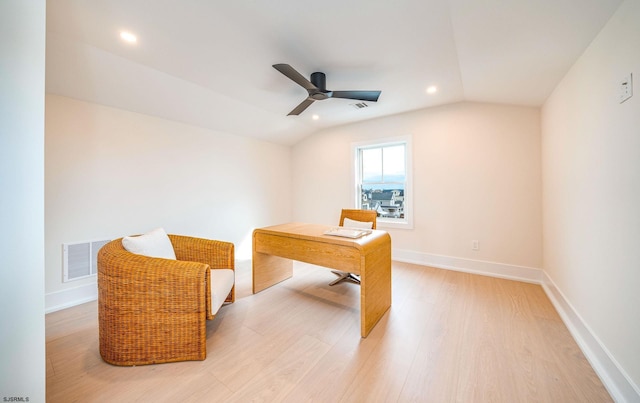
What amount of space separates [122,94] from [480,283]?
4849mm

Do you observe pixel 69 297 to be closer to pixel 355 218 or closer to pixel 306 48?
pixel 355 218

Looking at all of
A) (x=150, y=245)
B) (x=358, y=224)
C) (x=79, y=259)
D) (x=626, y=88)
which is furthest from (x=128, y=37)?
(x=626, y=88)

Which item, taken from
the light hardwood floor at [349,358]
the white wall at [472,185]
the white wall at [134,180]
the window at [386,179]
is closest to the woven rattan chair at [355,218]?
the light hardwood floor at [349,358]

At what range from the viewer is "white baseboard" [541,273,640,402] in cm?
122

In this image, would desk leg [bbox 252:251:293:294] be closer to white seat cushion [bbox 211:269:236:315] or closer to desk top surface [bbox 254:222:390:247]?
desk top surface [bbox 254:222:390:247]

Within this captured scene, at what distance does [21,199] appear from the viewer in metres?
0.93

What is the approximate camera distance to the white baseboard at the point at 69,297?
2.23m

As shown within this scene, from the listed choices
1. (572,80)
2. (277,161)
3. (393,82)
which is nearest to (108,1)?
(393,82)

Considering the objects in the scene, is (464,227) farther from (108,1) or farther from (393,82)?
(108,1)

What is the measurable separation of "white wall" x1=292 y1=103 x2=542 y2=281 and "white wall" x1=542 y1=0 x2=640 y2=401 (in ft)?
2.26

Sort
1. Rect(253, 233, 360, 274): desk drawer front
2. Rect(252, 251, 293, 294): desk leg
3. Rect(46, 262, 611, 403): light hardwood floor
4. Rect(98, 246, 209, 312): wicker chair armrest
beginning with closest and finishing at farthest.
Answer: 1. Rect(46, 262, 611, 403): light hardwood floor
2. Rect(98, 246, 209, 312): wicker chair armrest
3. Rect(253, 233, 360, 274): desk drawer front
4. Rect(252, 251, 293, 294): desk leg

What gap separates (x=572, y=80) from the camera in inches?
76.6

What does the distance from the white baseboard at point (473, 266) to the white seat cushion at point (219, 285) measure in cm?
284

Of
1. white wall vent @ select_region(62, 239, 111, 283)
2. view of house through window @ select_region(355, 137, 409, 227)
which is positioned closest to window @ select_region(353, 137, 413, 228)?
view of house through window @ select_region(355, 137, 409, 227)
